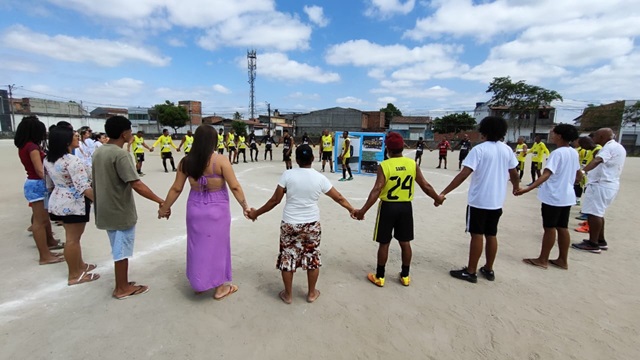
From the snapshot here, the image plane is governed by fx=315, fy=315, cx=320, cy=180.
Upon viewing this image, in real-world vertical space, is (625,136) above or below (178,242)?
above

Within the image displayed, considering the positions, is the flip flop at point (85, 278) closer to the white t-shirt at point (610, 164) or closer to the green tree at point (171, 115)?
the white t-shirt at point (610, 164)

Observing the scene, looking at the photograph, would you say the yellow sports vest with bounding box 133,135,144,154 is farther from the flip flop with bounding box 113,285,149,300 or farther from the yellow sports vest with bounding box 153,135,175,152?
the flip flop with bounding box 113,285,149,300

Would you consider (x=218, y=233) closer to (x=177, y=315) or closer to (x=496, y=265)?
(x=177, y=315)

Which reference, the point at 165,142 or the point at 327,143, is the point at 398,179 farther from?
the point at 165,142

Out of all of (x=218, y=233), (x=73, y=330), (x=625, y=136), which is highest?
(x=625, y=136)

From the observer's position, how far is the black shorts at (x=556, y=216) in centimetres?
430

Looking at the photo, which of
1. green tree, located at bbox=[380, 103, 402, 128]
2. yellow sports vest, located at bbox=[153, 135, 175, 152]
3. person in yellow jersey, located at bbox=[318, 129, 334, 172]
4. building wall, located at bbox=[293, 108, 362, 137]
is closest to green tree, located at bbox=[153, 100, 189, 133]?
building wall, located at bbox=[293, 108, 362, 137]

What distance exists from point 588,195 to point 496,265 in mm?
2108

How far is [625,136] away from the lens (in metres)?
45.4

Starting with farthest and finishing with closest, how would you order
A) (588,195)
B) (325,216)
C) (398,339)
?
(325,216)
(588,195)
(398,339)

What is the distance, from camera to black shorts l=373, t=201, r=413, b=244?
3633mm

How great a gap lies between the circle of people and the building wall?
51588mm

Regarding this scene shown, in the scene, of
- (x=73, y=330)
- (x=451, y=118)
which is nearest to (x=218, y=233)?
(x=73, y=330)

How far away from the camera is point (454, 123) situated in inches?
2267
